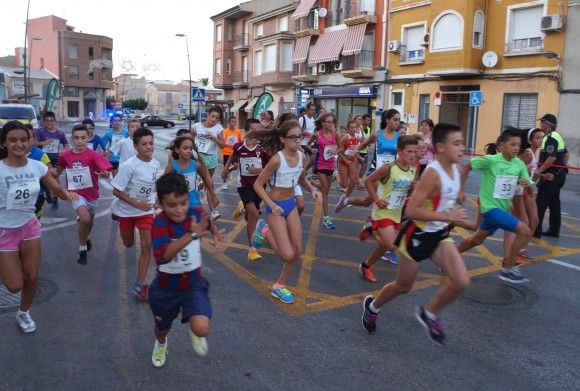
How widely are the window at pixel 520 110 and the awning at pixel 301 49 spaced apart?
659 inches

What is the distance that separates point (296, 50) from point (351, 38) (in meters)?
6.62

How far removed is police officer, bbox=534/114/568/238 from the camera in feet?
25.8

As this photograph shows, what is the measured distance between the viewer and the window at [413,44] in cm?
2806

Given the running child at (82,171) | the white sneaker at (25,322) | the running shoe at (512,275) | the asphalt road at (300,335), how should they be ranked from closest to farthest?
1. the asphalt road at (300,335)
2. the white sneaker at (25,322)
3. the running shoe at (512,275)
4. the running child at (82,171)

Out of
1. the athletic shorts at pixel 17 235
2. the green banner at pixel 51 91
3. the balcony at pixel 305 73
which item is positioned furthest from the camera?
the balcony at pixel 305 73

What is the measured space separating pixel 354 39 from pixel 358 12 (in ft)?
5.88

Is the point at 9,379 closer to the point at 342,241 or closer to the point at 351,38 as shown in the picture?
the point at 342,241

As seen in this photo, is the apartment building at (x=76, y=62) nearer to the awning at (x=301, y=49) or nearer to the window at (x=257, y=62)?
the window at (x=257, y=62)

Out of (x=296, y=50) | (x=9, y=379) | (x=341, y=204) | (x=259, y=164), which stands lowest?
(x=9, y=379)

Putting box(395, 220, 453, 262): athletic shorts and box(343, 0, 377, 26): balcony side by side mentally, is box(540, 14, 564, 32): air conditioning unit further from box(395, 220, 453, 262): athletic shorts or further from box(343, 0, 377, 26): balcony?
box(395, 220, 453, 262): athletic shorts

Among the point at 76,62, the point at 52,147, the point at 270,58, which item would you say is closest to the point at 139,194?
the point at 52,147

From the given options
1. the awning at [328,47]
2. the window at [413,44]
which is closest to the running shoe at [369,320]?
the window at [413,44]

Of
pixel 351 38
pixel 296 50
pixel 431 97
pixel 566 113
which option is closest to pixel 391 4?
pixel 351 38

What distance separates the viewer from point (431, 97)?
2741cm
